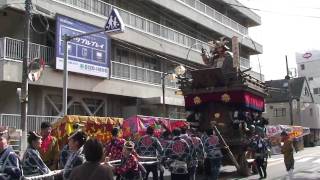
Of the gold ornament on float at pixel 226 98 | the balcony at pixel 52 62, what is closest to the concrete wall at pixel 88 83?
the balcony at pixel 52 62

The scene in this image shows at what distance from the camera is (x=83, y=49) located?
947 inches

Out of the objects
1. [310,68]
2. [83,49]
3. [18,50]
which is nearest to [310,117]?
[310,68]

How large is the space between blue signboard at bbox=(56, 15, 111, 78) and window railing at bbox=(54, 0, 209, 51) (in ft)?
4.01

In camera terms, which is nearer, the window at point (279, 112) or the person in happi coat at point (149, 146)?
the person in happi coat at point (149, 146)

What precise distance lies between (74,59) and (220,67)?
32.4ft

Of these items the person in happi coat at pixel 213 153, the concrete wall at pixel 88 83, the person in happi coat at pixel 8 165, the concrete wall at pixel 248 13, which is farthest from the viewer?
the concrete wall at pixel 248 13

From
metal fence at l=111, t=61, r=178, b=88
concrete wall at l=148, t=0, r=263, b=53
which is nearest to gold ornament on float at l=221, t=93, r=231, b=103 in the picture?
metal fence at l=111, t=61, r=178, b=88

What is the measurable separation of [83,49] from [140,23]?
254 inches

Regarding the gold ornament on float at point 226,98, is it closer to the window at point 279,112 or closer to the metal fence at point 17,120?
the metal fence at point 17,120

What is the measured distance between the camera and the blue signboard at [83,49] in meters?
22.5

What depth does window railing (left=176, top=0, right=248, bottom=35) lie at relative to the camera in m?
37.2

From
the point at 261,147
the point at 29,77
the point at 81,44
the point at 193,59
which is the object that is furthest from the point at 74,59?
the point at 193,59

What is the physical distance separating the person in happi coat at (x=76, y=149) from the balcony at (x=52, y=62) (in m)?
15.1

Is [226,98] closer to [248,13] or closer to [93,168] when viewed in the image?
[93,168]
